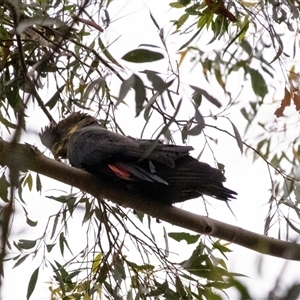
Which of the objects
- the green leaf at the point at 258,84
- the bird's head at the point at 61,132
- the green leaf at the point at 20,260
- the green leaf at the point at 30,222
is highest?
the green leaf at the point at 258,84

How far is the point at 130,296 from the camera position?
4.42ft

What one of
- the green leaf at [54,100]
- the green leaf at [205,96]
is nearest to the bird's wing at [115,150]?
the green leaf at [205,96]

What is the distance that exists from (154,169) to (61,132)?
14.3 inches

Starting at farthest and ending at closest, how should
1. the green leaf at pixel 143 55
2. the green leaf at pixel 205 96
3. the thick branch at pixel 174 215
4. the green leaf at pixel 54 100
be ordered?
the green leaf at pixel 54 100
the thick branch at pixel 174 215
the green leaf at pixel 143 55
the green leaf at pixel 205 96

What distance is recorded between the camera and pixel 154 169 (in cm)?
118

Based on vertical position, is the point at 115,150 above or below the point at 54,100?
below

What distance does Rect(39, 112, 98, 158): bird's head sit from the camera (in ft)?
4.68

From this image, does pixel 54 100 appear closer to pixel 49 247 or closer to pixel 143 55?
pixel 49 247

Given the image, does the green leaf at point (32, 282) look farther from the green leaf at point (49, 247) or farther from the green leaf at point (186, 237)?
the green leaf at point (186, 237)

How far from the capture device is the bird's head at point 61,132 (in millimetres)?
1428

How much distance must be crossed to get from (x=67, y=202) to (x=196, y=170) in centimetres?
37

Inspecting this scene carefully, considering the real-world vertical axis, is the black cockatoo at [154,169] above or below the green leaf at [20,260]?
above

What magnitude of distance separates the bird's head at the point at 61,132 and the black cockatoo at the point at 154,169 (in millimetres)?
185

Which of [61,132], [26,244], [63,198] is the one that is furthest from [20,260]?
[61,132]
